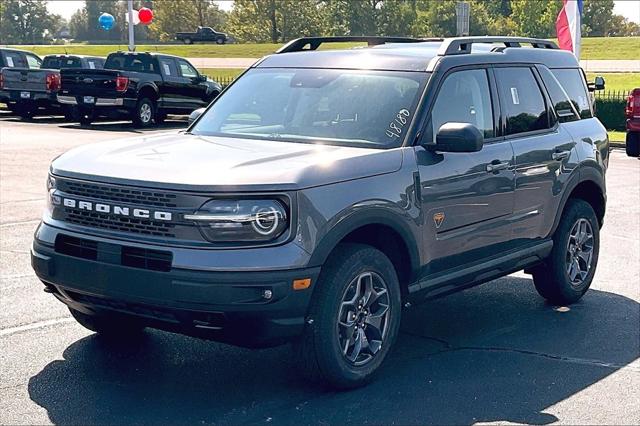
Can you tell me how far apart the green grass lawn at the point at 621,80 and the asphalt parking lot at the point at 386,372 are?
33.6 m

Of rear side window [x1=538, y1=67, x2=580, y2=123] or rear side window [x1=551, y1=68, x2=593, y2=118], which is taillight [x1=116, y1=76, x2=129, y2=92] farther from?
rear side window [x1=538, y1=67, x2=580, y2=123]

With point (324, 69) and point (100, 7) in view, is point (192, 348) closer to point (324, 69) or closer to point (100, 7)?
point (324, 69)

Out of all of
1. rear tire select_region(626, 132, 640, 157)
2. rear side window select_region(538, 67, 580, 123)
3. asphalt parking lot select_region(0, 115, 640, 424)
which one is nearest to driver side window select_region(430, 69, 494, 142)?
rear side window select_region(538, 67, 580, 123)

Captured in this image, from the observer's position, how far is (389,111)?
6227mm

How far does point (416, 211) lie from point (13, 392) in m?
2.47

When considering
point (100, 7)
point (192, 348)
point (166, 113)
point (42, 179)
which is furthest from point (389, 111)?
point (100, 7)

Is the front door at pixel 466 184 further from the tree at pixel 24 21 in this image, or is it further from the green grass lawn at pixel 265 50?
the tree at pixel 24 21

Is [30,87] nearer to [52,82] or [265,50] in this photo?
[52,82]

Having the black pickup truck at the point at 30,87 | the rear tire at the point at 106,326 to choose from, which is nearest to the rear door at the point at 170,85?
the black pickup truck at the point at 30,87

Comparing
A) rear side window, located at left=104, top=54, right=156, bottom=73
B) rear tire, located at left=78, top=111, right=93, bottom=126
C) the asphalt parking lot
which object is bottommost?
the asphalt parking lot

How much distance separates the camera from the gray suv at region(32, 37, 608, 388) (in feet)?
16.6

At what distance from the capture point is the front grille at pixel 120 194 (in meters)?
5.12

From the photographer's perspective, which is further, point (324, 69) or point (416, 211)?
point (324, 69)

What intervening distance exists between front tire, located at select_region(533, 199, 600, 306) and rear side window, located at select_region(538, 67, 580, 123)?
0.66m
